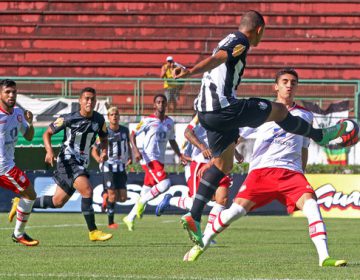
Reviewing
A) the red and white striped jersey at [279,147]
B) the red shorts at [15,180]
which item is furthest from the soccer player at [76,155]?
the red and white striped jersey at [279,147]

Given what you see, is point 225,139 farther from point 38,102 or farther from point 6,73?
point 6,73

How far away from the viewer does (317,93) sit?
27172mm

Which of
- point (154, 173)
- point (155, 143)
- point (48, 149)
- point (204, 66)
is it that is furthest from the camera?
point (155, 143)

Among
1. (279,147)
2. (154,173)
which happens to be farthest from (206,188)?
(154,173)

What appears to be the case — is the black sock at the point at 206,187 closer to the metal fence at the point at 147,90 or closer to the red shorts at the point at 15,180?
the red shorts at the point at 15,180

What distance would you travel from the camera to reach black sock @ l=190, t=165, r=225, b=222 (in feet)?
33.2

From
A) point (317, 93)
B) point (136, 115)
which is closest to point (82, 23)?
point (136, 115)

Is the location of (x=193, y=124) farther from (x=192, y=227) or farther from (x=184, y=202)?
(x=192, y=227)

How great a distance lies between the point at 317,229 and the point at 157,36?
23661 mm

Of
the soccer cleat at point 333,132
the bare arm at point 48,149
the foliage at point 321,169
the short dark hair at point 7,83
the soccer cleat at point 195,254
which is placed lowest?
the foliage at point 321,169

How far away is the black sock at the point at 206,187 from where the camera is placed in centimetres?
1011

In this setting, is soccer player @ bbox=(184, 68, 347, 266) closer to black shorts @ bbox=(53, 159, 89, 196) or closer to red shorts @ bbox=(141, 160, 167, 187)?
black shorts @ bbox=(53, 159, 89, 196)

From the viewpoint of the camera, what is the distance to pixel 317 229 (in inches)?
382

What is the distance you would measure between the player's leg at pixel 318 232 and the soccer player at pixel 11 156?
4.57m
